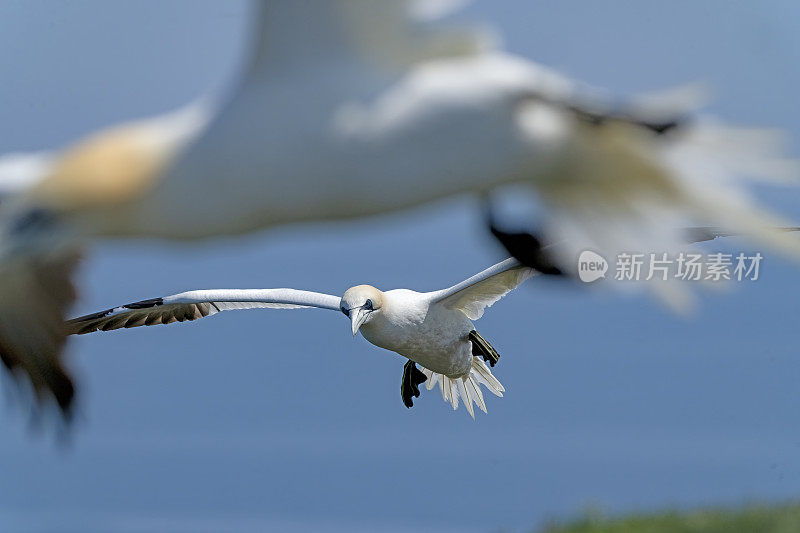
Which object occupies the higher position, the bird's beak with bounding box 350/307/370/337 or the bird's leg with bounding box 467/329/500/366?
the bird's leg with bounding box 467/329/500/366

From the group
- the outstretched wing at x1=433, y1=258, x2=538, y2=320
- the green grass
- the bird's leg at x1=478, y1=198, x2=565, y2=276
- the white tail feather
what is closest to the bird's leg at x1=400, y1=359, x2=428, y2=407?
the white tail feather

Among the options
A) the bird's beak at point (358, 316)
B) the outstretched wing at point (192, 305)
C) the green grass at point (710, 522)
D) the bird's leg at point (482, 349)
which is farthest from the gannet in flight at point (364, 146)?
the bird's leg at point (482, 349)

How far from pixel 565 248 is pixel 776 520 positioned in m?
2.51

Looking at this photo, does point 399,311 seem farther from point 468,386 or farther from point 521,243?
point 521,243

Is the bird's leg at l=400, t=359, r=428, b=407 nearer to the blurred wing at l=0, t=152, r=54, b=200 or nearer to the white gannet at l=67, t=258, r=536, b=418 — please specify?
the white gannet at l=67, t=258, r=536, b=418

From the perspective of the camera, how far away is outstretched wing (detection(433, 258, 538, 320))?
3.99 meters

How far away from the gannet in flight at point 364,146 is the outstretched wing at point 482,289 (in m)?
2.29

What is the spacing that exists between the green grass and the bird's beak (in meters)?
1.13

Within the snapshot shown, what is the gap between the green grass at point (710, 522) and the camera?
13.0ft

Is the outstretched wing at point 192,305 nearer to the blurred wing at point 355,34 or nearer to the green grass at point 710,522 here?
the green grass at point 710,522

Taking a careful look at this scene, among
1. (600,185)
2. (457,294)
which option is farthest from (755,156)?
(457,294)

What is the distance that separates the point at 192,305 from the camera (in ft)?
14.3

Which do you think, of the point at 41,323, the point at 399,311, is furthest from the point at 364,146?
the point at 399,311

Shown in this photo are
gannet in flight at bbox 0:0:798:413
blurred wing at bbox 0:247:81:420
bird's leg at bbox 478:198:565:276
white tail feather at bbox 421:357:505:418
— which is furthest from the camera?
white tail feather at bbox 421:357:505:418
